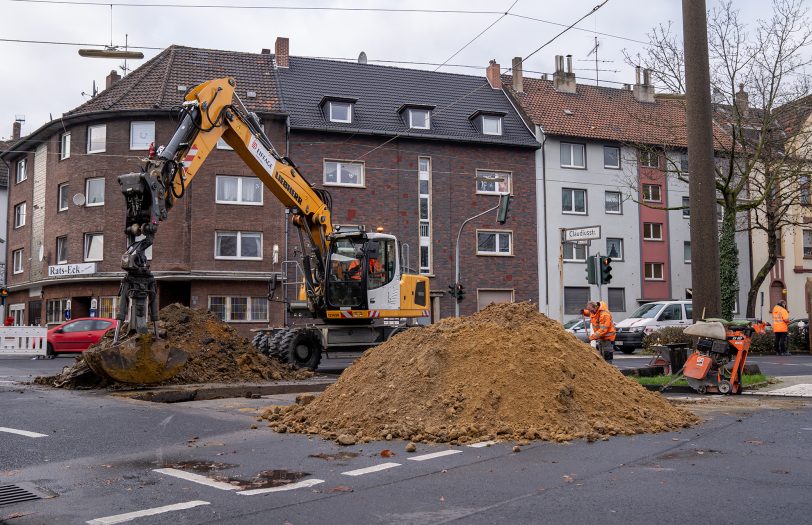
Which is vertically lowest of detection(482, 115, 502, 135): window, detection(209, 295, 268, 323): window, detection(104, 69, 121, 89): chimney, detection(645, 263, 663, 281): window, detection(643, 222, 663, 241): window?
detection(209, 295, 268, 323): window

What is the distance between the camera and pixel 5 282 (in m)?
43.3

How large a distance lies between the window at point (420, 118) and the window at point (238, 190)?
8.44 meters

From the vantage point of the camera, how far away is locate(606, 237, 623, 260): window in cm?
4216

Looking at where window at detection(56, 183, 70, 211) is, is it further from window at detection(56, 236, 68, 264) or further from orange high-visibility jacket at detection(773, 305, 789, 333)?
orange high-visibility jacket at detection(773, 305, 789, 333)

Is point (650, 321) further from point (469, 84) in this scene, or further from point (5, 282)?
point (5, 282)

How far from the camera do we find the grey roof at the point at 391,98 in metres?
37.3

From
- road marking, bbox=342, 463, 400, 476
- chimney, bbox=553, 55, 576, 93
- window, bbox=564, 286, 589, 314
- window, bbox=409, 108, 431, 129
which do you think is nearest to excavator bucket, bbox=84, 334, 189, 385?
road marking, bbox=342, 463, 400, 476

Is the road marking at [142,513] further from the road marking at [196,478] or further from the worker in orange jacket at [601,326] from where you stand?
the worker in orange jacket at [601,326]

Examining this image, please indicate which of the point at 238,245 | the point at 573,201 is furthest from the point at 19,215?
the point at 573,201

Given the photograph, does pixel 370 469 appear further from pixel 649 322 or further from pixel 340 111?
pixel 340 111

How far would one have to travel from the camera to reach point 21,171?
42.6 m

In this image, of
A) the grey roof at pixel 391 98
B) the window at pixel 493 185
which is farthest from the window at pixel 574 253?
the grey roof at pixel 391 98

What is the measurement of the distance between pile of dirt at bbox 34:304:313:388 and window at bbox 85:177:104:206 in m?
21.8

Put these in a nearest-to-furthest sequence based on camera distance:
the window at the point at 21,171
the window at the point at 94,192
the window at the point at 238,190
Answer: the window at the point at 238,190 → the window at the point at 94,192 → the window at the point at 21,171
